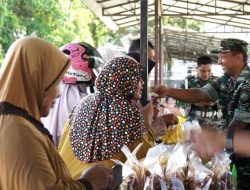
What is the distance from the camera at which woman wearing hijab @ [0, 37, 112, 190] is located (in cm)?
151

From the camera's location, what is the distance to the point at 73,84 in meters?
3.33

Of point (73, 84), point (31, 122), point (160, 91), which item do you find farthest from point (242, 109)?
point (31, 122)

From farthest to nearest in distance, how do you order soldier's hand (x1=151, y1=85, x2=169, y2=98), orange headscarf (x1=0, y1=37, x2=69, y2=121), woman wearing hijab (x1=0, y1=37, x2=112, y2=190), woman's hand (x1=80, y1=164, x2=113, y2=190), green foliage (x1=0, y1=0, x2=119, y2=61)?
green foliage (x1=0, y1=0, x2=119, y2=61)
soldier's hand (x1=151, y1=85, x2=169, y2=98)
woman's hand (x1=80, y1=164, x2=113, y2=190)
orange headscarf (x1=0, y1=37, x2=69, y2=121)
woman wearing hijab (x1=0, y1=37, x2=112, y2=190)

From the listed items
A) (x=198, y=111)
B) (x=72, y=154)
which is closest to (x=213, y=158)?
(x=72, y=154)

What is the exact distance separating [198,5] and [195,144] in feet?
23.8

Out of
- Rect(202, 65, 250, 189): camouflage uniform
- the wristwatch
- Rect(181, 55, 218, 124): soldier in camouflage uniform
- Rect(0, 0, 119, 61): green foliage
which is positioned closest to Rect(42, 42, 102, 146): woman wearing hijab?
Rect(202, 65, 250, 189): camouflage uniform

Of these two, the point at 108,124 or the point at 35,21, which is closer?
the point at 108,124

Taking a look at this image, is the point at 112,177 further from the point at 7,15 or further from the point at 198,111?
the point at 7,15

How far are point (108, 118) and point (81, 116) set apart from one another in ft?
0.56

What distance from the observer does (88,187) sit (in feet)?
5.74

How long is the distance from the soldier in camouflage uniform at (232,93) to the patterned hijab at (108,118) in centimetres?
57

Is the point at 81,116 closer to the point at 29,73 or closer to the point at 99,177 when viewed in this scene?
the point at 99,177

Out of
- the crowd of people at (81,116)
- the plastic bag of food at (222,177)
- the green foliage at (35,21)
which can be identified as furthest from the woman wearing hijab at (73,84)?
the green foliage at (35,21)

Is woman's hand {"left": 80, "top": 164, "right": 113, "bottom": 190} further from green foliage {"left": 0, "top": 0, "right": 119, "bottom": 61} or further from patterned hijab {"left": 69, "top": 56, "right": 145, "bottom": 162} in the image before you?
green foliage {"left": 0, "top": 0, "right": 119, "bottom": 61}
